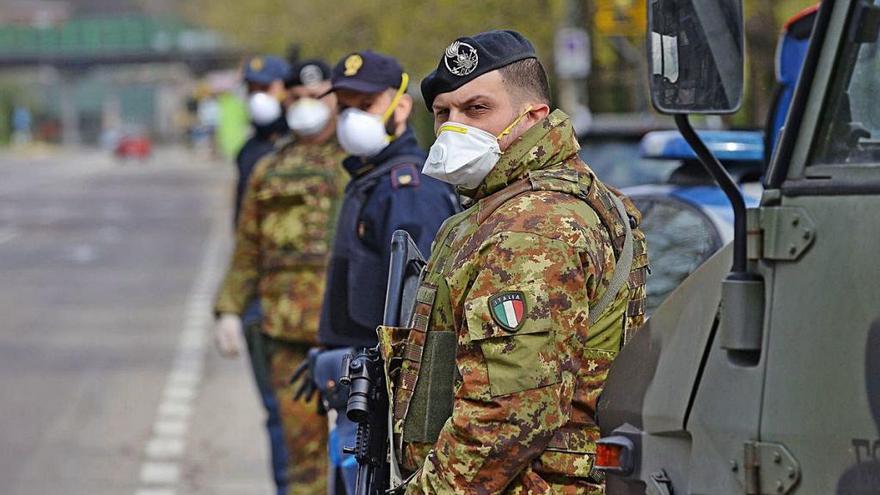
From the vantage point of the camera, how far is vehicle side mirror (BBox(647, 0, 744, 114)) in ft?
8.48

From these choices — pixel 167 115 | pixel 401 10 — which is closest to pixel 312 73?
pixel 401 10

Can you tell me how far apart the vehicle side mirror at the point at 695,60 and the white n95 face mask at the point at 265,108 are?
209 inches

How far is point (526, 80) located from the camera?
344cm

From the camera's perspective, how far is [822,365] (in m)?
2.42

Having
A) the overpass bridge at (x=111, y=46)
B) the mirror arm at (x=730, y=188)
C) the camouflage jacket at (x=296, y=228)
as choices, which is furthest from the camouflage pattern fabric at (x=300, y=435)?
the overpass bridge at (x=111, y=46)

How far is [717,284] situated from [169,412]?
850cm

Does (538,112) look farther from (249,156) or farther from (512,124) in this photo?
(249,156)

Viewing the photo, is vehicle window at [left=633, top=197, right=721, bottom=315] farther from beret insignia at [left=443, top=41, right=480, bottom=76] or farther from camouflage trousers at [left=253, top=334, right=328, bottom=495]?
beret insignia at [left=443, top=41, right=480, bottom=76]

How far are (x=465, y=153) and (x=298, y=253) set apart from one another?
3480 mm

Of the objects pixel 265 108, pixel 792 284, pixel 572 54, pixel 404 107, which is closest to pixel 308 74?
pixel 265 108

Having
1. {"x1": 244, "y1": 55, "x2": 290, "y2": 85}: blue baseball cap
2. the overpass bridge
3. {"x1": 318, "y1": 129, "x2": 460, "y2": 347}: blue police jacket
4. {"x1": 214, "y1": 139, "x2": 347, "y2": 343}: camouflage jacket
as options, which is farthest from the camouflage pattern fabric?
the overpass bridge

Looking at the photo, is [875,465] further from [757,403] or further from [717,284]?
[717,284]

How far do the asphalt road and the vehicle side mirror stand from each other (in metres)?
6.00

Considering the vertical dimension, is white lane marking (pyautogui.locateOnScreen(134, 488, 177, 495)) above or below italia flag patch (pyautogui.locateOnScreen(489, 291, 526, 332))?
below
